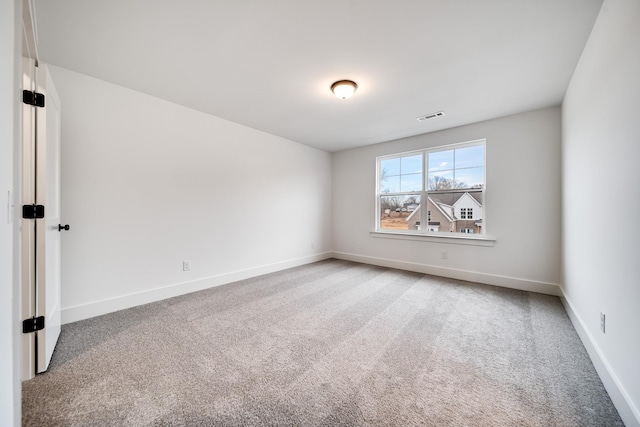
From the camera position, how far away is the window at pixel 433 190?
150 inches

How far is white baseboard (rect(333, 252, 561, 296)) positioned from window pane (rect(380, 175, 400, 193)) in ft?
4.39

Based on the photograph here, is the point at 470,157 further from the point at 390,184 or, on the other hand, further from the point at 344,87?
the point at 344,87

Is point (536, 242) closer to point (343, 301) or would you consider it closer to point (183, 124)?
point (343, 301)

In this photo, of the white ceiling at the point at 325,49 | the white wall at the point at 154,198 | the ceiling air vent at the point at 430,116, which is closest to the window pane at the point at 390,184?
the ceiling air vent at the point at 430,116

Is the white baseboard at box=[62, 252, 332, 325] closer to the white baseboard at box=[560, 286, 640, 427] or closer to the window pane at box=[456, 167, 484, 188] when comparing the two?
the window pane at box=[456, 167, 484, 188]

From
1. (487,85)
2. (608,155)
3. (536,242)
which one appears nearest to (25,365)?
(608,155)

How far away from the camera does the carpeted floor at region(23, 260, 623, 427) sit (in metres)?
1.32

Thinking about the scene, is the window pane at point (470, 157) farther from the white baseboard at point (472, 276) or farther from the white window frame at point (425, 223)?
the white baseboard at point (472, 276)

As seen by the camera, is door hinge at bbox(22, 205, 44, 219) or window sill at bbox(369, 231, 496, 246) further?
window sill at bbox(369, 231, 496, 246)

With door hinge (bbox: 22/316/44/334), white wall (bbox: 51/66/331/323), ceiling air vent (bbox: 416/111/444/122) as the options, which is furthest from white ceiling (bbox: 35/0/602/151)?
door hinge (bbox: 22/316/44/334)

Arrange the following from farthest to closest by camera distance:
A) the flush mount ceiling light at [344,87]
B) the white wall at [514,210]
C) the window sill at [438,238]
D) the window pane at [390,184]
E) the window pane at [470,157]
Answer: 1. the window pane at [390,184]
2. the window pane at [470,157]
3. the window sill at [438,238]
4. the white wall at [514,210]
5. the flush mount ceiling light at [344,87]

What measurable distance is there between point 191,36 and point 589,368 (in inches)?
150
